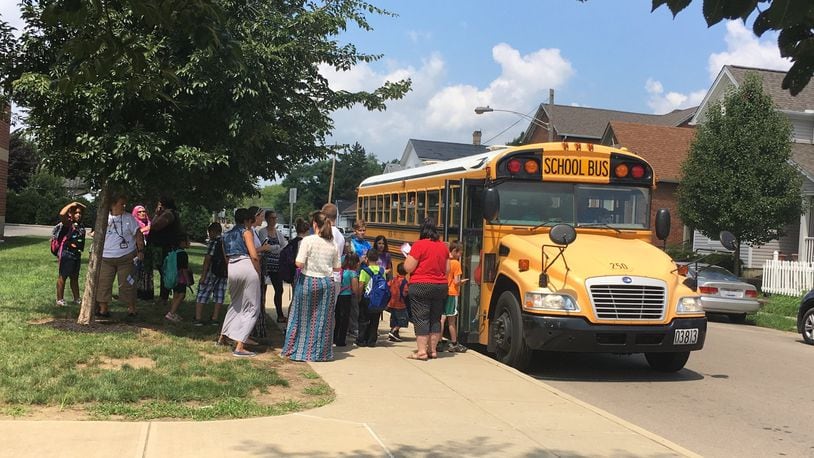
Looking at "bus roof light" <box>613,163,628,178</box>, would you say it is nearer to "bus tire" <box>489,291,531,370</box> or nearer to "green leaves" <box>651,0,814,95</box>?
"bus tire" <box>489,291,531,370</box>

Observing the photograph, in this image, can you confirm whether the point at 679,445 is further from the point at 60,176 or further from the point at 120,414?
the point at 60,176

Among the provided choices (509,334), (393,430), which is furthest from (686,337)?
(393,430)

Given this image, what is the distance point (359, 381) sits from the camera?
289 inches

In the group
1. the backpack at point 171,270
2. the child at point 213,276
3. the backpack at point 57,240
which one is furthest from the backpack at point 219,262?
the backpack at point 57,240

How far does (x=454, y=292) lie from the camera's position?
9.48 metres

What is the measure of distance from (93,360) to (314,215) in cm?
285

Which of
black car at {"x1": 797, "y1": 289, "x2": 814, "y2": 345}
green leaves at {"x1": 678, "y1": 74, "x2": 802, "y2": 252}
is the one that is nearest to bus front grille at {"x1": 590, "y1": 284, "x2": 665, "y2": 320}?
black car at {"x1": 797, "y1": 289, "x2": 814, "y2": 345}

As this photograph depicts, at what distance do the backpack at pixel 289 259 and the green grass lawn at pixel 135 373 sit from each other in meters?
0.89

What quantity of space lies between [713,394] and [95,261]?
7.68 m

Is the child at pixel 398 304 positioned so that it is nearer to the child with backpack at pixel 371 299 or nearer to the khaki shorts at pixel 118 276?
the child with backpack at pixel 371 299

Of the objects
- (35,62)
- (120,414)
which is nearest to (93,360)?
(120,414)

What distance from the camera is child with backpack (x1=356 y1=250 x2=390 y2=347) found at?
9.55 metres

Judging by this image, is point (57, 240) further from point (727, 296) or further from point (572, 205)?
point (727, 296)

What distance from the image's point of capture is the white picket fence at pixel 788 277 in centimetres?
1986
